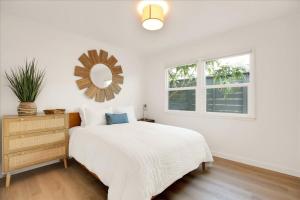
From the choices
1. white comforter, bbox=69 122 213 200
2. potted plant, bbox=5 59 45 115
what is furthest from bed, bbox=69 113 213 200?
potted plant, bbox=5 59 45 115

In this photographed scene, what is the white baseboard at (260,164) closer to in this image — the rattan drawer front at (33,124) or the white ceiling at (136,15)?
the white ceiling at (136,15)

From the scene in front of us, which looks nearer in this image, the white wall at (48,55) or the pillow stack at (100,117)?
the white wall at (48,55)

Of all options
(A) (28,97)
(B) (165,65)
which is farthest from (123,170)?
(B) (165,65)

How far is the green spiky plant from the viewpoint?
2.26 metres

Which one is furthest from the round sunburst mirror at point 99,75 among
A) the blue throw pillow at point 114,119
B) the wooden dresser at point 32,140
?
the wooden dresser at point 32,140

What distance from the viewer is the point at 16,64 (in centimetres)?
242

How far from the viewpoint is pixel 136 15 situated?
7.70ft

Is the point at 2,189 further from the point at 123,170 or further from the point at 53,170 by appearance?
the point at 123,170

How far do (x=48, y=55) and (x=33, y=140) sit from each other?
1.45 metres

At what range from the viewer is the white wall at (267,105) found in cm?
230

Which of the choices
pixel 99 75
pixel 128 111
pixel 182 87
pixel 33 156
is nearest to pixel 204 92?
pixel 182 87

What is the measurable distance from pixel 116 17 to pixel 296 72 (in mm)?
2777

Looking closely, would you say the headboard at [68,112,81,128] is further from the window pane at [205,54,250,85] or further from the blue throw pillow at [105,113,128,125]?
the window pane at [205,54,250,85]

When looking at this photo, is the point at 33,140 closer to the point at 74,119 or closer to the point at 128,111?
the point at 74,119
